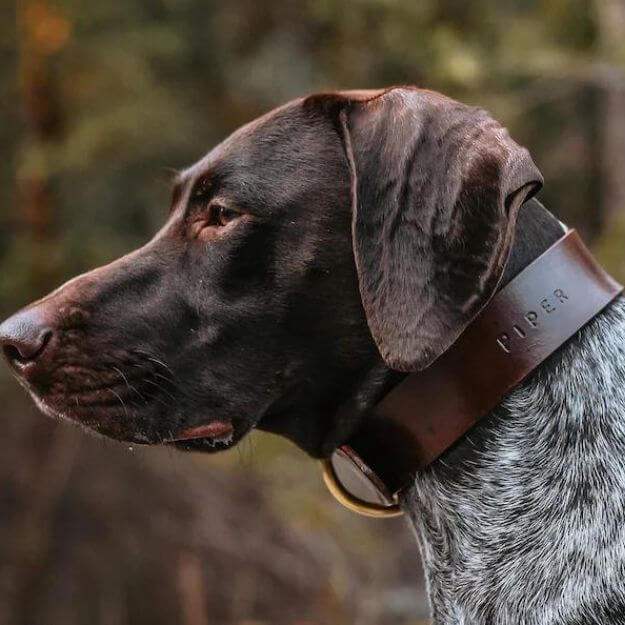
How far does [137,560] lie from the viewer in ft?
28.7

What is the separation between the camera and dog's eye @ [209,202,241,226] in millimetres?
3049

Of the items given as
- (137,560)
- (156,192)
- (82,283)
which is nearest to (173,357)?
(82,283)

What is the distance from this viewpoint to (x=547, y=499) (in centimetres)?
281

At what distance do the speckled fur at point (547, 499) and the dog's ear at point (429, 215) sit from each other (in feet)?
1.07

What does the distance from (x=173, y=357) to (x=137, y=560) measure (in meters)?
6.02

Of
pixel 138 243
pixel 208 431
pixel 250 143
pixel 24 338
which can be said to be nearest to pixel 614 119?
pixel 138 243

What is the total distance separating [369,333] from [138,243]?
8547 millimetres

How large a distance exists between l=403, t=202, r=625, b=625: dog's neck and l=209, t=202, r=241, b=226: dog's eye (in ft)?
2.47

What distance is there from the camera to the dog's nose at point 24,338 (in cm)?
300

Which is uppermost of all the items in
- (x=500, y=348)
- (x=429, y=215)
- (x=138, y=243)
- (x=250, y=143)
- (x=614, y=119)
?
(x=429, y=215)

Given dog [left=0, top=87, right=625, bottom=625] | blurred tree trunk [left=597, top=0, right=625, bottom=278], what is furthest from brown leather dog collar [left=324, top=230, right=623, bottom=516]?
blurred tree trunk [left=597, top=0, right=625, bottom=278]

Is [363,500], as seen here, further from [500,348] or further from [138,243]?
[138,243]

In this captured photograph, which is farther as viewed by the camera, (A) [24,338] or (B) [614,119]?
(B) [614,119]

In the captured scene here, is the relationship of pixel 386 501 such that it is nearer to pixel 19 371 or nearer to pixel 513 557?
pixel 513 557
